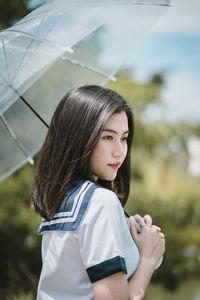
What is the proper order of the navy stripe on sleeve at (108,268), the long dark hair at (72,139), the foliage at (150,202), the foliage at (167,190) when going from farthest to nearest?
the foliage at (167,190) < the foliage at (150,202) < the long dark hair at (72,139) < the navy stripe on sleeve at (108,268)

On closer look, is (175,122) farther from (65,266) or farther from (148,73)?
(65,266)

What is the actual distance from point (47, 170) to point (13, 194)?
2949mm

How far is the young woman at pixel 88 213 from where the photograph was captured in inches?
38.5

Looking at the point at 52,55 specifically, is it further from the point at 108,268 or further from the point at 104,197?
the point at 108,268

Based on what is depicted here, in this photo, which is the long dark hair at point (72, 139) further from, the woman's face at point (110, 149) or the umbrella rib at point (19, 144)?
the umbrella rib at point (19, 144)

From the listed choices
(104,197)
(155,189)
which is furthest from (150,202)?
(104,197)

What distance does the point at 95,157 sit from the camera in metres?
1.14

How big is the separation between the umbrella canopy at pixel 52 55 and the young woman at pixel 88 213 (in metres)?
0.28

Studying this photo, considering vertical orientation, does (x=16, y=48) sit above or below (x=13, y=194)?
above

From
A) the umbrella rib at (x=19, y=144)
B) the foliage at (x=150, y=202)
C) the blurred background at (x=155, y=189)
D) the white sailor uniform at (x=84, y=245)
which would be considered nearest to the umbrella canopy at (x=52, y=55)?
the umbrella rib at (x=19, y=144)

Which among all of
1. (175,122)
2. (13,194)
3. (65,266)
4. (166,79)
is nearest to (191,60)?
(166,79)

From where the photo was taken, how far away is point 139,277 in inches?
42.1

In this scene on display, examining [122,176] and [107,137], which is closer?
[107,137]

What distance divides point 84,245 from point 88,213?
0.25 ft
